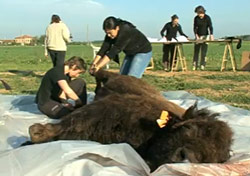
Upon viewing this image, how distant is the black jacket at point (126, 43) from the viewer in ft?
23.8

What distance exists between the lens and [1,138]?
532 centimetres

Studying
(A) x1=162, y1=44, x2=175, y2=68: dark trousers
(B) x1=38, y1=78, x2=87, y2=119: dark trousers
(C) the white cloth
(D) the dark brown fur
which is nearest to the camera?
(D) the dark brown fur

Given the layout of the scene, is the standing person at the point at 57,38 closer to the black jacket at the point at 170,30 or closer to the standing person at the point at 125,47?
the standing person at the point at 125,47

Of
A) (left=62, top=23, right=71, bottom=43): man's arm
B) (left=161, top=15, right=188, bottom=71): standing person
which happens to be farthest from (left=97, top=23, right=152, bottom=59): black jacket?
(left=161, top=15, right=188, bottom=71): standing person

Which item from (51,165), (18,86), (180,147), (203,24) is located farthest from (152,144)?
(203,24)

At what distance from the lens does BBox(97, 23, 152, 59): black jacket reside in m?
7.27

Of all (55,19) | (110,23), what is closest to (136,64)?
(110,23)

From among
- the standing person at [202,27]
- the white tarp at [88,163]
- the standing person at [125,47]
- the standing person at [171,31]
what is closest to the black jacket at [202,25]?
the standing person at [202,27]

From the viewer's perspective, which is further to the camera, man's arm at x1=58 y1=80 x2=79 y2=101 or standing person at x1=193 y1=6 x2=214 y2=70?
standing person at x1=193 y1=6 x2=214 y2=70

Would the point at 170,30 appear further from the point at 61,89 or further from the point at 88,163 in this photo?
the point at 88,163

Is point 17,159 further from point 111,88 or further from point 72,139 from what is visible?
point 111,88

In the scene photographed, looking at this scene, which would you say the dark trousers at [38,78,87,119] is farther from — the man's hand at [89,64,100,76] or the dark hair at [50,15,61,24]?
the dark hair at [50,15,61,24]

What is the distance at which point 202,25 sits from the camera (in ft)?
57.8

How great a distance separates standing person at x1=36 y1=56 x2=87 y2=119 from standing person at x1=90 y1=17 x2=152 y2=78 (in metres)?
0.31
